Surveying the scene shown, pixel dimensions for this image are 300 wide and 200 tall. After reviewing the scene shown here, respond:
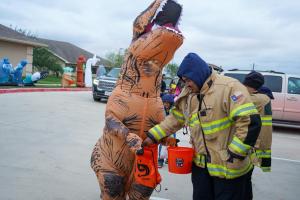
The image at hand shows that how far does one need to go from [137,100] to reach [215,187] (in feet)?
3.40

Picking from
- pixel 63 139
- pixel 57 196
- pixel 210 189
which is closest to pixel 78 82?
pixel 63 139

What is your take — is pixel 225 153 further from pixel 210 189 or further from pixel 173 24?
pixel 173 24

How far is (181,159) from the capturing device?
2941 mm

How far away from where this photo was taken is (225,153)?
2.71 m

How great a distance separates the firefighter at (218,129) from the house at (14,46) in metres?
23.5

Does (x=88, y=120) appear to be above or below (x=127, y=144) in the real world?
below

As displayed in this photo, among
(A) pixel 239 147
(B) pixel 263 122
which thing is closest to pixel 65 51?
(B) pixel 263 122

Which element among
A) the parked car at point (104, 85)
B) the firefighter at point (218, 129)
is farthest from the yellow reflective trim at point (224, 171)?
the parked car at point (104, 85)

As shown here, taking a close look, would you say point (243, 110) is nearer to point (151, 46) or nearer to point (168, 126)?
point (168, 126)

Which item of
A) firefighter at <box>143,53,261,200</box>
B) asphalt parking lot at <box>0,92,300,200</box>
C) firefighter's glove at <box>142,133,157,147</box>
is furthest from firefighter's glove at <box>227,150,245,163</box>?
asphalt parking lot at <box>0,92,300,200</box>

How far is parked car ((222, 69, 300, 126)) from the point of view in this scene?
11.9m

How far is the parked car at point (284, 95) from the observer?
38.9 ft

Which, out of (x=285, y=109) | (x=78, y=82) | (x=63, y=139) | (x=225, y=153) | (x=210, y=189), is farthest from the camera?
(x=78, y=82)

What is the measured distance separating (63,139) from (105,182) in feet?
15.3
